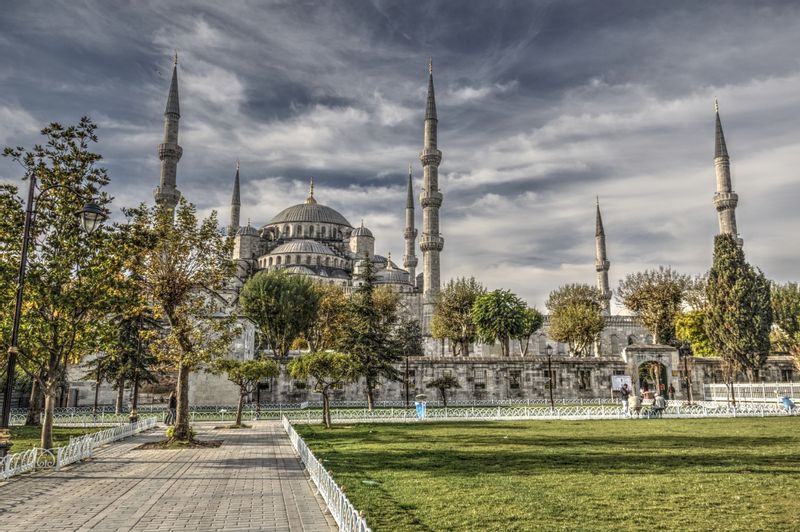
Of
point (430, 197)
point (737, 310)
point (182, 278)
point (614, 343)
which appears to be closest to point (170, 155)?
point (430, 197)

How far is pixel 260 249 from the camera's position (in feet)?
252

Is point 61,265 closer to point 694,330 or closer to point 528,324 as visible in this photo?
point 528,324

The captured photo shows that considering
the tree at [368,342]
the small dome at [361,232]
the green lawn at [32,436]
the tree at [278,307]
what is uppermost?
the small dome at [361,232]

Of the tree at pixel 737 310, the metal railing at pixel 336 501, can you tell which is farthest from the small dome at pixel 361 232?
the metal railing at pixel 336 501

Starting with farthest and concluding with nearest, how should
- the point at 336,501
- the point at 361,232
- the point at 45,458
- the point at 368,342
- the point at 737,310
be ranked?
the point at 361,232 → the point at 737,310 → the point at 368,342 → the point at 45,458 → the point at 336,501

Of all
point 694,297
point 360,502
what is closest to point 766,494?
point 360,502

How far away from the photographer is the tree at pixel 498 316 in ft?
140

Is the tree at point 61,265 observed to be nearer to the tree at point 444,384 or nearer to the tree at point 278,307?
the tree at point 444,384

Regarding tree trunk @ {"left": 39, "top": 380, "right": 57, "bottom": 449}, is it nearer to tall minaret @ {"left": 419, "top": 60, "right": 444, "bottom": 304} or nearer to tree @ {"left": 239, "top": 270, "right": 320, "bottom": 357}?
tree @ {"left": 239, "top": 270, "right": 320, "bottom": 357}

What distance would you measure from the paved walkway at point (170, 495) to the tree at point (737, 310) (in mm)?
31561

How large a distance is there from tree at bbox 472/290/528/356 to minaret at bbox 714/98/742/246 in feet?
59.0

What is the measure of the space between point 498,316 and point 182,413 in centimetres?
3014

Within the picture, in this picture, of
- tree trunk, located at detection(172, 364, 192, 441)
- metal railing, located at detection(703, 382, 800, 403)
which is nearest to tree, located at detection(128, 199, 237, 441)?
tree trunk, located at detection(172, 364, 192, 441)

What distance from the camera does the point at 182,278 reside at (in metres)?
15.8
